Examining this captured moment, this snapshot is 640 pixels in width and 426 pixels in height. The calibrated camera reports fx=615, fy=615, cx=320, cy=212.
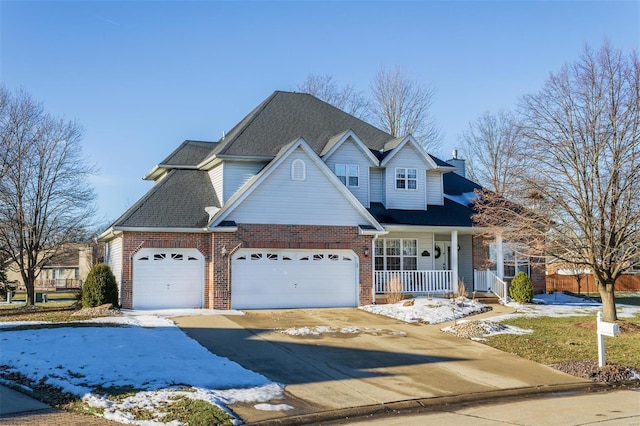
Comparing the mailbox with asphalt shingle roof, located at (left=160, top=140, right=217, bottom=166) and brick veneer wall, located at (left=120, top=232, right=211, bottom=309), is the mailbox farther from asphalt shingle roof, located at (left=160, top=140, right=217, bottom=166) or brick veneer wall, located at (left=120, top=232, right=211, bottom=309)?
asphalt shingle roof, located at (left=160, top=140, right=217, bottom=166)

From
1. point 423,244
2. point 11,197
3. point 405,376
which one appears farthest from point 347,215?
point 11,197

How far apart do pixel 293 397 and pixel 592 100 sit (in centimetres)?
1245

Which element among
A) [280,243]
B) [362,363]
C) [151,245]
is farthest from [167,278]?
[362,363]

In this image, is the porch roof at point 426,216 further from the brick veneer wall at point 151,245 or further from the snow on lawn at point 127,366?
the snow on lawn at point 127,366

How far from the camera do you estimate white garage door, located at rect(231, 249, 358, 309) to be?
71.5 feet

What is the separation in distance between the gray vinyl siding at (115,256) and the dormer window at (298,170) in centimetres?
676

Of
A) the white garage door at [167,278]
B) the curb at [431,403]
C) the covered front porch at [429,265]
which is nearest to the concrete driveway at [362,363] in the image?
the curb at [431,403]

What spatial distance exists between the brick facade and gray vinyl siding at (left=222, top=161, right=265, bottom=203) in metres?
2.36

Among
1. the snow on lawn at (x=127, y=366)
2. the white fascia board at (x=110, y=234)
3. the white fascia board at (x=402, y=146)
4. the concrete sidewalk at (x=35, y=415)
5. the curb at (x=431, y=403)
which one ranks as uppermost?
the white fascia board at (x=402, y=146)

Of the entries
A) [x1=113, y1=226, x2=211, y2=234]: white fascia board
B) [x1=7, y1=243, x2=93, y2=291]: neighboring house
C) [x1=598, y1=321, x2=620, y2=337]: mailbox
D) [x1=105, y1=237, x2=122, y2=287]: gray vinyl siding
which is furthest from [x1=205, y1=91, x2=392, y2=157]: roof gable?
[x1=7, y1=243, x2=93, y2=291]: neighboring house

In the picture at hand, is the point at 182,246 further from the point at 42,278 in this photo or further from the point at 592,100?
the point at 42,278

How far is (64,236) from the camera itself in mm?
31000

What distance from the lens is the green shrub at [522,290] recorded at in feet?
79.0

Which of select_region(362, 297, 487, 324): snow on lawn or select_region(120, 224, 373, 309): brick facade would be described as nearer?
select_region(362, 297, 487, 324): snow on lawn
